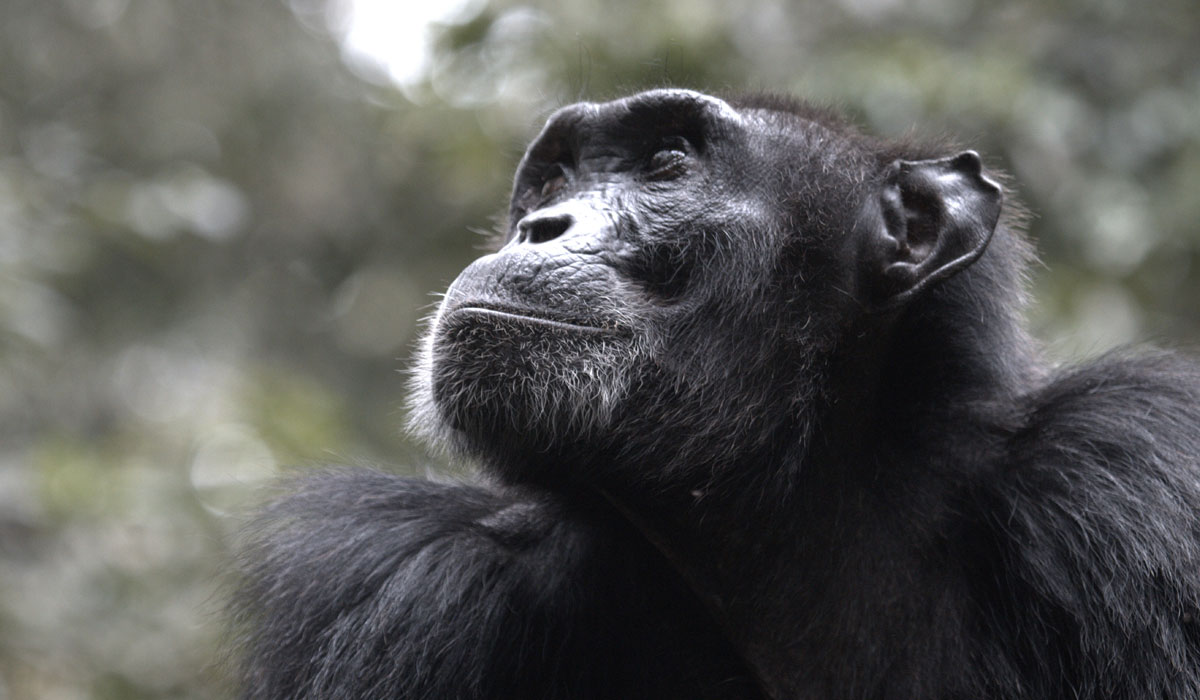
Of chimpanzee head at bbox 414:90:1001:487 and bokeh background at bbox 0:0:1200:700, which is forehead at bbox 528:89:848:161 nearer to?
chimpanzee head at bbox 414:90:1001:487

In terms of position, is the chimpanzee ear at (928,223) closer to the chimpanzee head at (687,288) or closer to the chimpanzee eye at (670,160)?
the chimpanzee head at (687,288)

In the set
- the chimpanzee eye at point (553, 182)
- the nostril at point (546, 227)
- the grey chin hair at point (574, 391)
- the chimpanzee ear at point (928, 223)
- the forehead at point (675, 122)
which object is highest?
the forehead at point (675, 122)

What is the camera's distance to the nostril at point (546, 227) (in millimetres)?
3676

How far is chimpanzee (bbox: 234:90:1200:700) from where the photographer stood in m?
3.47

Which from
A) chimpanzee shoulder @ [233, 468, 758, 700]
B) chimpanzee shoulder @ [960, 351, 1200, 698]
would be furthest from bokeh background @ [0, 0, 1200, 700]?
chimpanzee shoulder @ [960, 351, 1200, 698]

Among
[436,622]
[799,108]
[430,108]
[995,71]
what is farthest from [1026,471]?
[430,108]

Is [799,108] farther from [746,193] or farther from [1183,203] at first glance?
[1183,203]

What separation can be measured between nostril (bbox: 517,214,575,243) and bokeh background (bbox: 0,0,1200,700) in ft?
2.99

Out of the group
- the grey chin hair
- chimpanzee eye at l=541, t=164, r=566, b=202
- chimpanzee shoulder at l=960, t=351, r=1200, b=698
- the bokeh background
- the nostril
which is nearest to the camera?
chimpanzee shoulder at l=960, t=351, r=1200, b=698

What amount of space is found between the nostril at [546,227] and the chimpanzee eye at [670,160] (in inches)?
13.7

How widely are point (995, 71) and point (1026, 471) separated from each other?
3.37m

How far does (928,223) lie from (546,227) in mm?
1116

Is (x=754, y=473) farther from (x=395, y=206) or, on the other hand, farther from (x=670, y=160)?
(x=395, y=206)

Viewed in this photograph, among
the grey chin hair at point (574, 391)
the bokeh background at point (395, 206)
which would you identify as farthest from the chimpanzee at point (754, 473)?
the bokeh background at point (395, 206)
